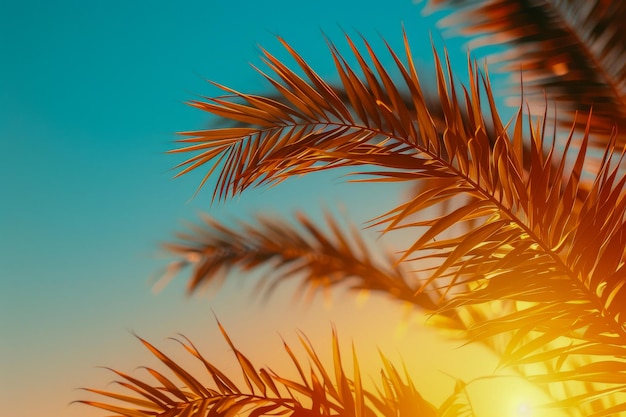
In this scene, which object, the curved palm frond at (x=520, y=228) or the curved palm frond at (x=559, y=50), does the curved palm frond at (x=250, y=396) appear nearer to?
the curved palm frond at (x=520, y=228)

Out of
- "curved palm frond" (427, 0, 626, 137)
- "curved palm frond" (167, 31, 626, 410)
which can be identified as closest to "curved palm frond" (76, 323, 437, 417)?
"curved palm frond" (167, 31, 626, 410)

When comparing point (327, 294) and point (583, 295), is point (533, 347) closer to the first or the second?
point (583, 295)

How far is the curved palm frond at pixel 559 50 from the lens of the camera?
192cm

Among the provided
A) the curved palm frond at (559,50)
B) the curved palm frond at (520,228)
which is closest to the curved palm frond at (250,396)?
the curved palm frond at (520,228)

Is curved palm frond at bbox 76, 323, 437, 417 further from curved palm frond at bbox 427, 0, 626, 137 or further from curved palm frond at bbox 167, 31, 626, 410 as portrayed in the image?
curved palm frond at bbox 427, 0, 626, 137

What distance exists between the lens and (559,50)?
1.97m

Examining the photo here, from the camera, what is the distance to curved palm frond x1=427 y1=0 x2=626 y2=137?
192 cm

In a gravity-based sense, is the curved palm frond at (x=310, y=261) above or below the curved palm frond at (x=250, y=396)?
above

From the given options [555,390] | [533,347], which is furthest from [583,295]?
[555,390]

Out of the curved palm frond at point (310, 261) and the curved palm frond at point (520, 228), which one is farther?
the curved palm frond at point (310, 261)

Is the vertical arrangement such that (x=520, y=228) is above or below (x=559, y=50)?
below

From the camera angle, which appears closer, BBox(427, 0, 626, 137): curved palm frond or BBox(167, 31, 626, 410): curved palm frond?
BBox(167, 31, 626, 410): curved palm frond

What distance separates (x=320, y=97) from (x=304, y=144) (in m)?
0.15

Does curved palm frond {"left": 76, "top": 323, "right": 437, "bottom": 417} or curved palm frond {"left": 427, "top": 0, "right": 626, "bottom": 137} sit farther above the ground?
curved palm frond {"left": 427, "top": 0, "right": 626, "bottom": 137}
